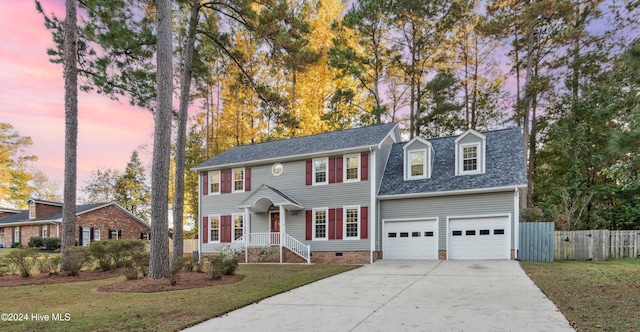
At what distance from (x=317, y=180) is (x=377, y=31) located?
40.8 ft

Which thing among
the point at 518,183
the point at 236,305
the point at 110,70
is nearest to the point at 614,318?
the point at 236,305

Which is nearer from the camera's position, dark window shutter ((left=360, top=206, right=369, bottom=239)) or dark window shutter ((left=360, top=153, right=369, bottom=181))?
dark window shutter ((left=360, top=206, right=369, bottom=239))

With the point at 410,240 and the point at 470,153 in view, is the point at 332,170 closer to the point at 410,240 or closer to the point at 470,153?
the point at 410,240

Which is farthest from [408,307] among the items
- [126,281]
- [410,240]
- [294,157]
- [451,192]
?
[294,157]

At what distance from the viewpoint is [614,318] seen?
5625 mm

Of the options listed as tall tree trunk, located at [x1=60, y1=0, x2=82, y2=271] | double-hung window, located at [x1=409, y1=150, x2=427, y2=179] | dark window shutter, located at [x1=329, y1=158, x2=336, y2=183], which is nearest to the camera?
tall tree trunk, located at [x1=60, y1=0, x2=82, y2=271]

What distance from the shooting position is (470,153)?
16312 millimetres

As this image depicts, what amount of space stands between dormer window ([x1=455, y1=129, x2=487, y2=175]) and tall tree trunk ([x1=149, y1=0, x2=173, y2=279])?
11.7 m

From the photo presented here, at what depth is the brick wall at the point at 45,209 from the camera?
3132cm

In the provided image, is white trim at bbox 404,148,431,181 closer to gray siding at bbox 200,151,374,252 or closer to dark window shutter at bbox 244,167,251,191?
gray siding at bbox 200,151,374,252

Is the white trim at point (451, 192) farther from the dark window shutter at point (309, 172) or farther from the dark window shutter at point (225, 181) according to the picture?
the dark window shutter at point (225, 181)

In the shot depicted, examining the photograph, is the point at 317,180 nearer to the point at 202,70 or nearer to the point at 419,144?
the point at 419,144

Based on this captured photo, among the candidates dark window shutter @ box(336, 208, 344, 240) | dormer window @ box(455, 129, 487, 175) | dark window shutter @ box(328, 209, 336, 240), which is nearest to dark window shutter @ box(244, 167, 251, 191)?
dark window shutter @ box(328, 209, 336, 240)

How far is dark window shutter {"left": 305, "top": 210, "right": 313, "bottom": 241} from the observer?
704 inches
